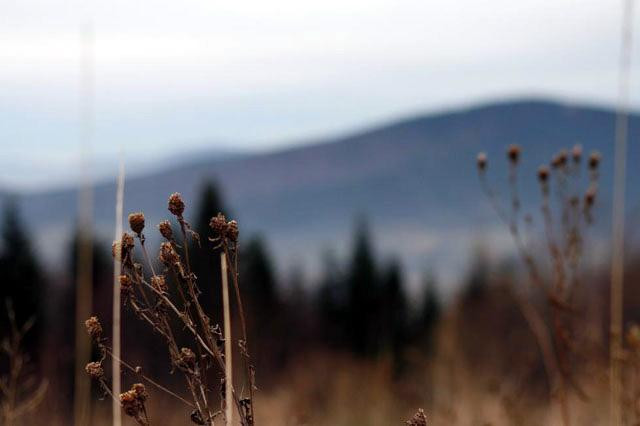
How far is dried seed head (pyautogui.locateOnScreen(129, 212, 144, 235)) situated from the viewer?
5.34 ft

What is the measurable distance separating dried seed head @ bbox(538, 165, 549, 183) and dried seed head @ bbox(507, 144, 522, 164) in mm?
82

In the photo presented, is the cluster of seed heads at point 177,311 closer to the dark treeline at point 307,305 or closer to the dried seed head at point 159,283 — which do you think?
the dried seed head at point 159,283

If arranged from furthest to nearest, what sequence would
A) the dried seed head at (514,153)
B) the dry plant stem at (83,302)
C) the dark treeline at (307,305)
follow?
1. the dark treeline at (307,305)
2. the dried seed head at (514,153)
3. the dry plant stem at (83,302)

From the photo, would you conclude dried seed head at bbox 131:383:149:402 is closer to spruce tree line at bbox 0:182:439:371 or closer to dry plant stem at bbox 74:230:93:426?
dry plant stem at bbox 74:230:93:426

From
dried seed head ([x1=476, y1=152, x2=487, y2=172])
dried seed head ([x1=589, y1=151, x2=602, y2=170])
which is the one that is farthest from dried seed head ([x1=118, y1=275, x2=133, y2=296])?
dried seed head ([x1=589, y1=151, x2=602, y2=170])

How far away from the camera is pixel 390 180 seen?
17500 centimetres

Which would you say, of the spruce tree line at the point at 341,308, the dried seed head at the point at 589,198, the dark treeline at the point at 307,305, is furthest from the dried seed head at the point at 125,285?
the spruce tree line at the point at 341,308

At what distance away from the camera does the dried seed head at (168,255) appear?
1.59m

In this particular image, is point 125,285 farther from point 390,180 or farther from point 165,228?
point 390,180

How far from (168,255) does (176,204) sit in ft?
0.29

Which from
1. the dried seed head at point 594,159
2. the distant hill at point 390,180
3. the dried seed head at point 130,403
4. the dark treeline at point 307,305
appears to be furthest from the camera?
the distant hill at point 390,180

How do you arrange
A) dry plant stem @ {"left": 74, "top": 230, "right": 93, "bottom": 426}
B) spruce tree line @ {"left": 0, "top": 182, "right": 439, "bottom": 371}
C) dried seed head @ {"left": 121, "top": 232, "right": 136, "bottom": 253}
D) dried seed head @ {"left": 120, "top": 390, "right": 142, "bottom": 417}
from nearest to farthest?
dried seed head @ {"left": 120, "top": 390, "right": 142, "bottom": 417} < dried seed head @ {"left": 121, "top": 232, "right": 136, "bottom": 253} < dry plant stem @ {"left": 74, "top": 230, "right": 93, "bottom": 426} < spruce tree line @ {"left": 0, "top": 182, "right": 439, "bottom": 371}

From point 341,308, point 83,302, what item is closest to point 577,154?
point 83,302

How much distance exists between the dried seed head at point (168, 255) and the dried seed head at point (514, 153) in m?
1.64
